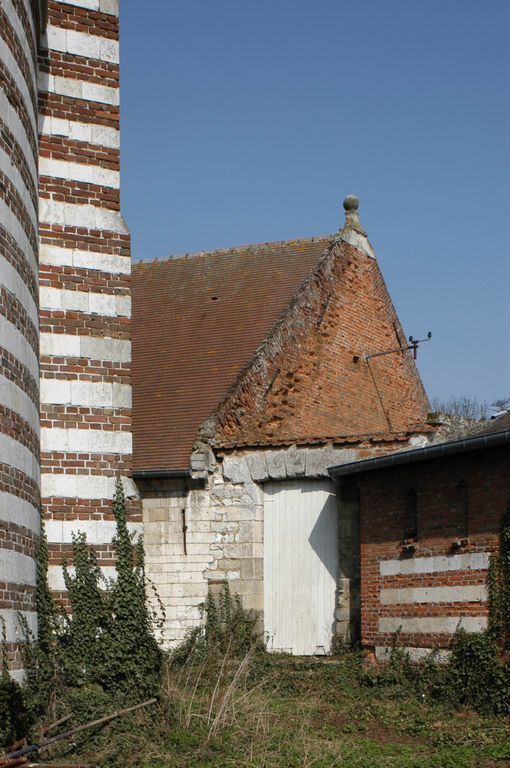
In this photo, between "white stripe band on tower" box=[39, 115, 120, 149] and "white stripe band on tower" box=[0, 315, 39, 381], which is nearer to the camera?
"white stripe band on tower" box=[0, 315, 39, 381]

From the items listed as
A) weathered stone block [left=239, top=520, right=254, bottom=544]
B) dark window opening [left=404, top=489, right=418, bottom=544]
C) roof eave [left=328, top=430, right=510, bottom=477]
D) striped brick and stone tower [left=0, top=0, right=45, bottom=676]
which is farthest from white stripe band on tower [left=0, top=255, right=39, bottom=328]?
weathered stone block [left=239, top=520, right=254, bottom=544]

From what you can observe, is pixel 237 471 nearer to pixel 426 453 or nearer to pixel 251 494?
pixel 251 494

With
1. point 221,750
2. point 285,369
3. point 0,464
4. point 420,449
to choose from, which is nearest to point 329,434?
point 285,369

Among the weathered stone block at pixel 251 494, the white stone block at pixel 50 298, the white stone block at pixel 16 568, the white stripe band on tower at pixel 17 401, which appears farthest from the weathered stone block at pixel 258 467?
the white stone block at pixel 16 568

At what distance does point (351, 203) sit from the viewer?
23.2m

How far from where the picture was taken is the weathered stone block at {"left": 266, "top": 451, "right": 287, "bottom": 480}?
750 inches

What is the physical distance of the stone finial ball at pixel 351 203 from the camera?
75.6ft

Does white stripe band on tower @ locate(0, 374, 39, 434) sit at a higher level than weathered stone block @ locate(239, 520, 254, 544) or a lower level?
higher

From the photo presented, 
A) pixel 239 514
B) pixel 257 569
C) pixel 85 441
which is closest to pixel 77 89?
pixel 85 441

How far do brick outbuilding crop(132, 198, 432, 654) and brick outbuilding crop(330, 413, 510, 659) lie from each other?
1.00m

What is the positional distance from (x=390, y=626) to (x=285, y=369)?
540 centimetres

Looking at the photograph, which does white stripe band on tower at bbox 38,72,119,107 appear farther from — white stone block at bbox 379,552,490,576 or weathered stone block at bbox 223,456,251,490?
weathered stone block at bbox 223,456,251,490

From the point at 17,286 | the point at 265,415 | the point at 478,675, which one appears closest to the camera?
the point at 17,286

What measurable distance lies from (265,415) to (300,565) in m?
2.52
